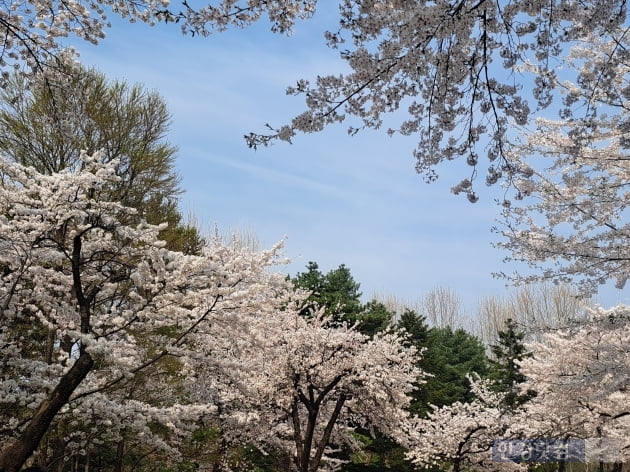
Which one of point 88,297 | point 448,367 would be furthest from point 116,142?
point 448,367

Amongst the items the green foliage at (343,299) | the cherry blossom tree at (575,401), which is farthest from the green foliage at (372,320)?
the cherry blossom tree at (575,401)

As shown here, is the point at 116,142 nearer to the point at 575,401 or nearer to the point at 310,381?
the point at 310,381

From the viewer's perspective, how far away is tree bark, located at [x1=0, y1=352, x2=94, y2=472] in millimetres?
6391

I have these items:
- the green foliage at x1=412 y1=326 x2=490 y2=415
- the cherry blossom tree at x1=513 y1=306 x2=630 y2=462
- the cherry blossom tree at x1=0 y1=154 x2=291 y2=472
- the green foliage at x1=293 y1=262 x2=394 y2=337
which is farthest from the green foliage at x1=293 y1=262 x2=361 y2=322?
the cherry blossom tree at x1=0 y1=154 x2=291 y2=472

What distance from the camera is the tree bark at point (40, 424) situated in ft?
21.0

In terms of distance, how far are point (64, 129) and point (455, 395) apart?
25.3 metres

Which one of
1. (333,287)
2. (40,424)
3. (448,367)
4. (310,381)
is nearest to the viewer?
(40,424)

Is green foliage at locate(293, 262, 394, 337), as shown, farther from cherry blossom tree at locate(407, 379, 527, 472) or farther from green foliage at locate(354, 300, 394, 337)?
cherry blossom tree at locate(407, 379, 527, 472)

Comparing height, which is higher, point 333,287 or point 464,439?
point 333,287

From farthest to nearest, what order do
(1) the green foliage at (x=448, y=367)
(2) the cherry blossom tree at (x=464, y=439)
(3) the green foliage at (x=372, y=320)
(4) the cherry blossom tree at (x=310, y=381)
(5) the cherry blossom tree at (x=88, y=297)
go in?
(1) the green foliage at (x=448, y=367) → (3) the green foliage at (x=372, y=320) → (2) the cherry blossom tree at (x=464, y=439) → (4) the cherry blossom tree at (x=310, y=381) → (5) the cherry blossom tree at (x=88, y=297)

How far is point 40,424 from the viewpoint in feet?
21.5

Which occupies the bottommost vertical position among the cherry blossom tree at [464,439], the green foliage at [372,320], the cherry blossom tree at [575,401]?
the cherry blossom tree at [464,439]

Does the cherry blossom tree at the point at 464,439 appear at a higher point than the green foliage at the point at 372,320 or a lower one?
lower

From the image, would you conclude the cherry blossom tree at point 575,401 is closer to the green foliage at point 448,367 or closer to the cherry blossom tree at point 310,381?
the cherry blossom tree at point 310,381
